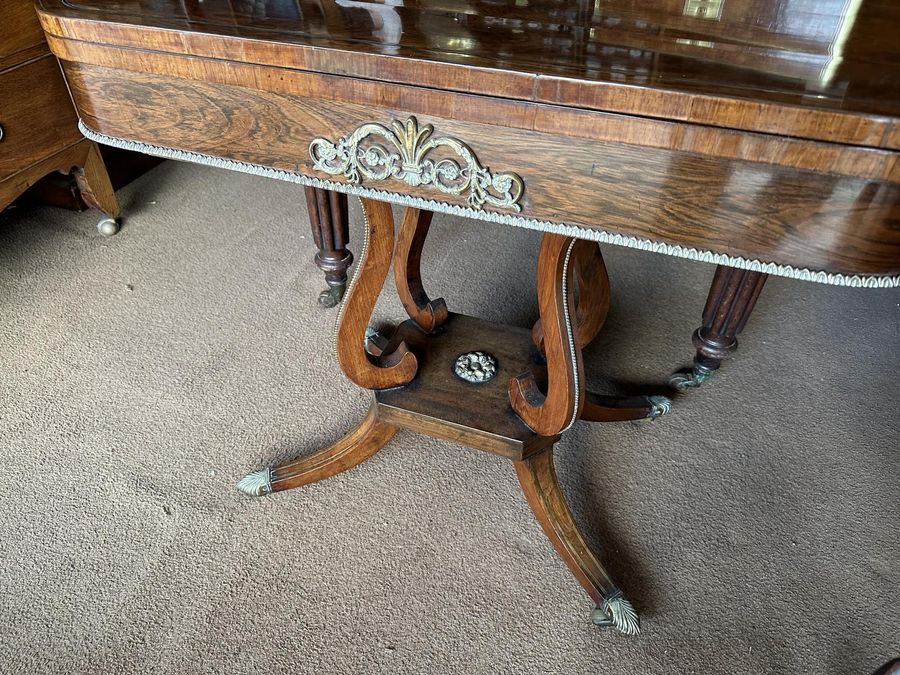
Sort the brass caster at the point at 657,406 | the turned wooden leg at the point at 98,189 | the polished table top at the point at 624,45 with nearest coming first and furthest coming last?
the polished table top at the point at 624,45
the brass caster at the point at 657,406
the turned wooden leg at the point at 98,189

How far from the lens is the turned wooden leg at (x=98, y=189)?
188cm

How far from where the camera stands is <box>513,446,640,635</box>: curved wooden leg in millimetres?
1094

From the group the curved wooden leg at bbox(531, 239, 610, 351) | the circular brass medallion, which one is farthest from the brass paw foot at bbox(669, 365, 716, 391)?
the circular brass medallion

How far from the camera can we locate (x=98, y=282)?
182 centimetres

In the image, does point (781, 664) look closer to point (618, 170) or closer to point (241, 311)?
point (618, 170)

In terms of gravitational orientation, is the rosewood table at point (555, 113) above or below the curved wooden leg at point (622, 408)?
above

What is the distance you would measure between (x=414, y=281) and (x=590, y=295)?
0.33 meters

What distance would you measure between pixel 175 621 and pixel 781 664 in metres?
0.97

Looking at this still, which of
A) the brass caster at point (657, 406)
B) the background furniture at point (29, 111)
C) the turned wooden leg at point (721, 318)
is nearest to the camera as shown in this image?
the turned wooden leg at point (721, 318)

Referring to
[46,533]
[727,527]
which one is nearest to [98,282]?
[46,533]

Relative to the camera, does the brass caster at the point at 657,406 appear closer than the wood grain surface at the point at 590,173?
No

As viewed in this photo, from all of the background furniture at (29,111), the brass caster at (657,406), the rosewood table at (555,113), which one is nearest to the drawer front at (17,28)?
the background furniture at (29,111)

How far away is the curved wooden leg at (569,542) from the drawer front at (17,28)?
57.3 inches

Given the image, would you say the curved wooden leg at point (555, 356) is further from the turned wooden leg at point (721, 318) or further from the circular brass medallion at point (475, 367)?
the turned wooden leg at point (721, 318)
